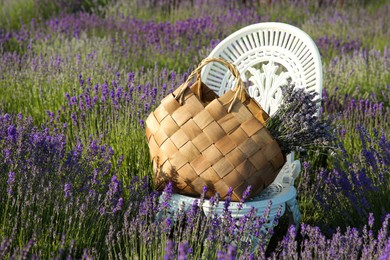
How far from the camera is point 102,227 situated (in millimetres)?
2449

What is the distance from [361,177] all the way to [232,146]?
2.48 feet

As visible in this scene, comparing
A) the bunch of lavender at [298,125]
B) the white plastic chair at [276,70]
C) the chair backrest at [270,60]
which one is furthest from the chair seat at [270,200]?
the chair backrest at [270,60]

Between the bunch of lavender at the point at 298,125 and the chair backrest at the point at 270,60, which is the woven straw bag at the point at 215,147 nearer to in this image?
the bunch of lavender at the point at 298,125

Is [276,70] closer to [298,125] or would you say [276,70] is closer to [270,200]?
[298,125]

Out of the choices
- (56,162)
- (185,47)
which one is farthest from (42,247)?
(185,47)

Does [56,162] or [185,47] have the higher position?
[56,162]

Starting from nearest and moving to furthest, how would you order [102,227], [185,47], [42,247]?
1. [42,247]
2. [102,227]
3. [185,47]

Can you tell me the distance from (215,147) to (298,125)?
42 centimetres

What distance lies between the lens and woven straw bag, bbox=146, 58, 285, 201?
2553mm

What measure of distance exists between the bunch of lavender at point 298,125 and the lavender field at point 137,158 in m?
0.11

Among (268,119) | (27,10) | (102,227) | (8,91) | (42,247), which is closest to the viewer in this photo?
(42,247)

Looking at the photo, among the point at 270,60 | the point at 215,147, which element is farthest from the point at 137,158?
the point at 270,60

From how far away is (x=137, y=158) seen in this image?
128 inches

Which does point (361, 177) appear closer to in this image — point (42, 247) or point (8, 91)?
point (42, 247)
